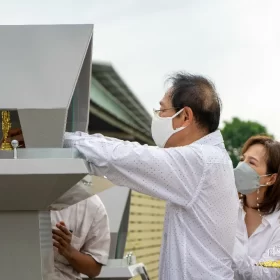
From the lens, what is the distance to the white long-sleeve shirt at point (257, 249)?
3.90 metres

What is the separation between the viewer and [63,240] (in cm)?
381

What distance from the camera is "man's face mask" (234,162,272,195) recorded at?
4.26 meters

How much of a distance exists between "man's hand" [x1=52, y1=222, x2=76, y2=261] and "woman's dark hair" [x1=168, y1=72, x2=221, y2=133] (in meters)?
0.88

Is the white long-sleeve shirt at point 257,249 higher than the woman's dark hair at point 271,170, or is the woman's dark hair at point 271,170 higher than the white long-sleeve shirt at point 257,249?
the woman's dark hair at point 271,170

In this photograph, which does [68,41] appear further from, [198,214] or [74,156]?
[198,214]

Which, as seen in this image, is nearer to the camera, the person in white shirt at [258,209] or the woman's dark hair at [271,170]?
the person in white shirt at [258,209]

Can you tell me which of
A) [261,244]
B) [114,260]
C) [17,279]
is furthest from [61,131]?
[114,260]

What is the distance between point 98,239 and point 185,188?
1.06m

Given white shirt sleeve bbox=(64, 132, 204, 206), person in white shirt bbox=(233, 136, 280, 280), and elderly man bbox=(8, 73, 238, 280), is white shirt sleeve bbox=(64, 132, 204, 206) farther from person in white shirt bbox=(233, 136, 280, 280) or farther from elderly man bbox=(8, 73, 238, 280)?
person in white shirt bbox=(233, 136, 280, 280)

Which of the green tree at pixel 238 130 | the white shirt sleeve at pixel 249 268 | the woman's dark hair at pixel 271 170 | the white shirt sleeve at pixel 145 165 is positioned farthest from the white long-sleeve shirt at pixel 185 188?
the green tree at pixel 238 130

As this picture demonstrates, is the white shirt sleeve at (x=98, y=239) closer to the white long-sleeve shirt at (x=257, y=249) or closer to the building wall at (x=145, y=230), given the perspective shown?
the white long-sleeve shirt at (x=257, y=249)

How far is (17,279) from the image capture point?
9.39 feet

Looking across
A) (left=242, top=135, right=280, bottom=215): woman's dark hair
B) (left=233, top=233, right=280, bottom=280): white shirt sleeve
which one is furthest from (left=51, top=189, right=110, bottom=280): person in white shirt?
(left=242, top=135, right=280, bottom=215): woman's dark hair

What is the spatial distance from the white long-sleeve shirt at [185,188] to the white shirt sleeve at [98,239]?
0.83 meters
